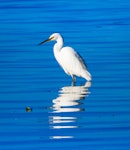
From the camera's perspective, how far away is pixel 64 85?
50.9 feet

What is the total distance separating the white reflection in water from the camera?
1132 centimetres

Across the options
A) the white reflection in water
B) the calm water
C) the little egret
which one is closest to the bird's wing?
the little egret

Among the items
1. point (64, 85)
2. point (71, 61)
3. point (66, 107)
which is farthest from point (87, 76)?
point (66, 107)

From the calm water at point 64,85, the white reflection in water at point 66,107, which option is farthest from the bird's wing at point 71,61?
the white reflection in water at point 66,107

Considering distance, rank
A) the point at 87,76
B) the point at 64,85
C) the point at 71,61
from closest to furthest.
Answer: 1. the point at 64,85
2. the point at 87,76
3. the point at 71,61

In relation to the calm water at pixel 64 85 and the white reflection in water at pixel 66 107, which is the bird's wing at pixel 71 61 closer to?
the calm water at pixel 64 85

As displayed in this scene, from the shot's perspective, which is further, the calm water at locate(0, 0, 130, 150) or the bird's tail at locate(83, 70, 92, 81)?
the bird's tail at locate(83, 70, 92, 81)

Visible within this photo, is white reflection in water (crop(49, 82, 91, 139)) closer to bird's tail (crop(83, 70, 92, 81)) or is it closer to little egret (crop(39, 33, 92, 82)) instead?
bird's tail (crop(83, 70, 92, 81))

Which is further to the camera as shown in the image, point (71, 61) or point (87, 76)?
point (71, 61)

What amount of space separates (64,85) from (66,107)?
257 cm

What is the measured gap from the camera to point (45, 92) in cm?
1440

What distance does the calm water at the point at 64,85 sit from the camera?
34.8 feet

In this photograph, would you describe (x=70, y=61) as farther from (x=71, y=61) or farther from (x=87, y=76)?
(x=87, y=76)

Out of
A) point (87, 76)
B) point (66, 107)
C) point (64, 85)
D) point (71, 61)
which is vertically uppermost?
point (71, 61)
